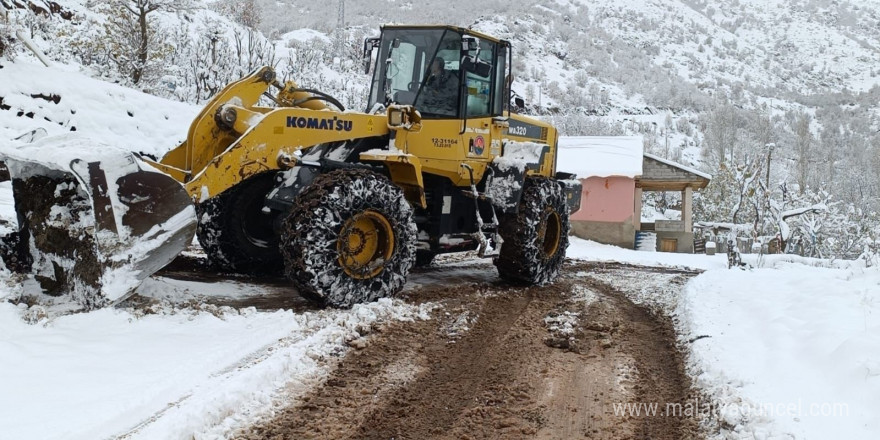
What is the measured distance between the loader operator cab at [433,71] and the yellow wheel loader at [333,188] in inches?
0.6

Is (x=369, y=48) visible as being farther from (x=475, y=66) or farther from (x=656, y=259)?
(x=656, y=259)

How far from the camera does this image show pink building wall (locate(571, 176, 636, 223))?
2281cm

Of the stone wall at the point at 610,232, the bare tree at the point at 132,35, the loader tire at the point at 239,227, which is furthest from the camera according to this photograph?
the stone wall at the point at 610,232

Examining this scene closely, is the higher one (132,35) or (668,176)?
(132,35)

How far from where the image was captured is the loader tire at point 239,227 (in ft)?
23.2

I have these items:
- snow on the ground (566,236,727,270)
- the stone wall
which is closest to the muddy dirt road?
snow on the ground (566,236,727,270)

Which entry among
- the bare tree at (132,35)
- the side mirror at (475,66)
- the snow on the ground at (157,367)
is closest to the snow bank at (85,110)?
the bare tree at (132,35)

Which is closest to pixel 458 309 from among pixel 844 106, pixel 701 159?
pixel 701 159

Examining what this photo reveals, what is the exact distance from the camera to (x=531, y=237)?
7.89m

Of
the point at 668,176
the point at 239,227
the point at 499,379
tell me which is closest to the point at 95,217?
the point at 239,227

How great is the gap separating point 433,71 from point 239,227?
2.68 metres

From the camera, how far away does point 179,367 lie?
4.00 m

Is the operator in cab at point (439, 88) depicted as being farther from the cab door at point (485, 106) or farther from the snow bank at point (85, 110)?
the snow bank at point (85, 110)

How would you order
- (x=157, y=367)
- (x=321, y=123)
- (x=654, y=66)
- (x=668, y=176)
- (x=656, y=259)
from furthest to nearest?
1. (x=654, y=66)
2. (x=668, y=176)
3. (x=656, y=259)
4. (x=321, y=123)
5. (x=157, y=367)
